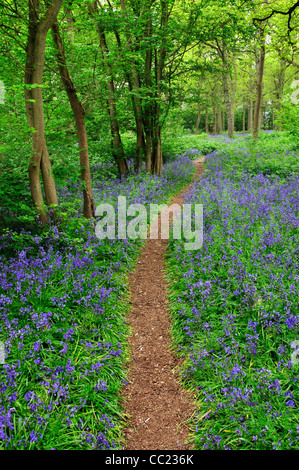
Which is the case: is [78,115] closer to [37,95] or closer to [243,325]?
[37,95]

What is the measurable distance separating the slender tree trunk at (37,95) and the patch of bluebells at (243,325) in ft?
9.88

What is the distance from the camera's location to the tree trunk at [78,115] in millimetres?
6281

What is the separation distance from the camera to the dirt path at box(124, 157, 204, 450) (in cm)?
320

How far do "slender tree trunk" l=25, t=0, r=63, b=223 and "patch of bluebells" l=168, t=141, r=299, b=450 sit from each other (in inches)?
119

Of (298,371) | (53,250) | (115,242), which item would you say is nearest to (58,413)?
(298,371)

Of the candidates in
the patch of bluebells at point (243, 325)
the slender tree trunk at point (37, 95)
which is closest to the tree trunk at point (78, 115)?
the slender tree trunk at point (37, 95)

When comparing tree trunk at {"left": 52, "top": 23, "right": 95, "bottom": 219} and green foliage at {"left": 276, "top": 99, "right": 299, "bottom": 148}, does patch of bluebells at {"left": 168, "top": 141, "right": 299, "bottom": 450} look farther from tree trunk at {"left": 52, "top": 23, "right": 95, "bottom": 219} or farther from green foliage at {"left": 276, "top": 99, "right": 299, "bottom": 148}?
green foliage at {"left": 276, "top": 99, "right": 299, "bottom": 148}

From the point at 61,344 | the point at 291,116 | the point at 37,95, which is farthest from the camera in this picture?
the point at 291,116

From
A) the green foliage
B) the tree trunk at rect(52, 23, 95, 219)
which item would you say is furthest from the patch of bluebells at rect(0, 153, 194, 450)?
the green foliage

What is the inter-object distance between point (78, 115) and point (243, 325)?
5746 mm

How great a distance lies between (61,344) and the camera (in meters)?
3.79

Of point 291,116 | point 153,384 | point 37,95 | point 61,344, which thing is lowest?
point 153,384

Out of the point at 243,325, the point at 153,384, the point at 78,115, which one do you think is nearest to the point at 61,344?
the point at 153,384

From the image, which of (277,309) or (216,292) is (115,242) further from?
(277,309)
